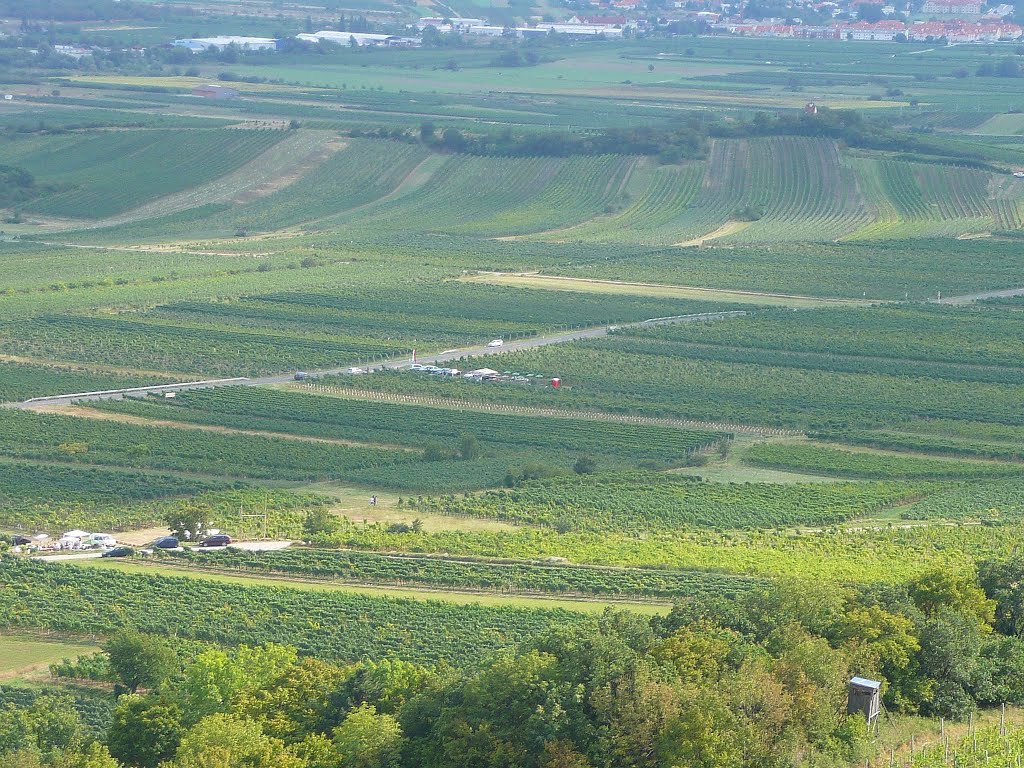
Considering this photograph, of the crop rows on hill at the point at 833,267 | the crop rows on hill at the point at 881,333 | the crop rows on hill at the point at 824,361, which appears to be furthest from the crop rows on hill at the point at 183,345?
the crop rows on hill at the point at 833,267

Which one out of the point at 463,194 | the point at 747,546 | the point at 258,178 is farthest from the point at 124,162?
the point at 747,546

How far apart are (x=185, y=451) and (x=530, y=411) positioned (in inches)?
542

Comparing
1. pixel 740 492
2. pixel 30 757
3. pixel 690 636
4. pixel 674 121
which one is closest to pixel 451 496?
pixel 740 492

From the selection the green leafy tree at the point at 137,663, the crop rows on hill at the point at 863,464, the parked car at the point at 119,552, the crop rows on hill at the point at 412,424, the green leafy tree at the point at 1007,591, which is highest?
the green leafy tree at the point at 1007,591

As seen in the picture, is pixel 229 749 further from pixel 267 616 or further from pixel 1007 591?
pixel 1007 591

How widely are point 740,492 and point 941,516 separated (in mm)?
6168

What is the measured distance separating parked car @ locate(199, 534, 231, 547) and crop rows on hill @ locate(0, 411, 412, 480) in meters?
8.28

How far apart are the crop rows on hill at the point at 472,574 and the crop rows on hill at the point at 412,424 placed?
46.9 feet

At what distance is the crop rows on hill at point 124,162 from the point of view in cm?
12350

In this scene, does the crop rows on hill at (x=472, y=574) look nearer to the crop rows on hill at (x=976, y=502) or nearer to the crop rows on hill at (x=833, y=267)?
the crop rows on hill at (x=976, y=502)

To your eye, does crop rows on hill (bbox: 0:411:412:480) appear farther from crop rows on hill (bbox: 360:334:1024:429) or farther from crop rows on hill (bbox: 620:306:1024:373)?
crop rows on hill (bbox: 620:306:1024:373)

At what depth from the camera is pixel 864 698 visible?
29.7 metres

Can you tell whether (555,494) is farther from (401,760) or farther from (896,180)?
(896,180)

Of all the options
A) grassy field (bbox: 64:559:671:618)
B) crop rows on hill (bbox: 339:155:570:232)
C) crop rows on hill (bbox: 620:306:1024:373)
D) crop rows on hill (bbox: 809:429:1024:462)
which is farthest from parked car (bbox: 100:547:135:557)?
crop rows on hill (bbox: 339:155:570:232)
